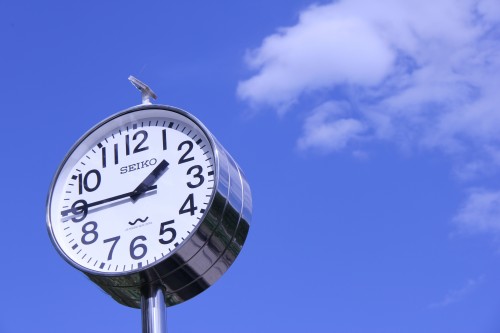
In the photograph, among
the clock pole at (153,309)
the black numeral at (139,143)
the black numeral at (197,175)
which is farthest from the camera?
the black numeral at (139,143)

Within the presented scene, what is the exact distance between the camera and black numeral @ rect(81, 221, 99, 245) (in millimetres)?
6871

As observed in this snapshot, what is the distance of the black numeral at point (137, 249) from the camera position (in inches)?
262

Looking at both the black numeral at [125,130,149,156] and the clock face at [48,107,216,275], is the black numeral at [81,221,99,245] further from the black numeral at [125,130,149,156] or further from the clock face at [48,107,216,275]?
the black numeral at [125,130,149,156]

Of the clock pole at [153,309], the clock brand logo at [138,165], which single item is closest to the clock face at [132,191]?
the clock brand logo at [138,165]

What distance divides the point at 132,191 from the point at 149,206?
0.54 ft

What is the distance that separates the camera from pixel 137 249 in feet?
22.0

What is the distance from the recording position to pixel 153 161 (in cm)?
703

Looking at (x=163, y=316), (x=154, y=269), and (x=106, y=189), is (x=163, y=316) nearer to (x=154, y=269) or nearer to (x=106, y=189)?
(x=154, y=269)

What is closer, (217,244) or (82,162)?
(217,244)

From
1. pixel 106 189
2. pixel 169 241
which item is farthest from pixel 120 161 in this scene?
pixel 169 241

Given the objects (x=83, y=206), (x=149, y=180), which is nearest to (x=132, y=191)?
(x=149, y=180)

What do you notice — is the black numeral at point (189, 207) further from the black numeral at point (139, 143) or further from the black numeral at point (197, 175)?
the black numeral at point (139, 143)

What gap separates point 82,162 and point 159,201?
2.15 ft

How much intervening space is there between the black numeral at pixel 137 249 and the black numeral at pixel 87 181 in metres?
0.52
